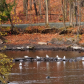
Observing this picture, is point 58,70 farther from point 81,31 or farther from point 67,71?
point 81,31

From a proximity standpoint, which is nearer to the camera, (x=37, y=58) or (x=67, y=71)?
(x=67, y=71)

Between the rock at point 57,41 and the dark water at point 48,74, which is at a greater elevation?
the dark water at point 48,74

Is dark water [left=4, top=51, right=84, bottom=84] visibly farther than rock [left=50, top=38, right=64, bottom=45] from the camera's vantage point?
No

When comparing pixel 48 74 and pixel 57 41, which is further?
pixel 57 41

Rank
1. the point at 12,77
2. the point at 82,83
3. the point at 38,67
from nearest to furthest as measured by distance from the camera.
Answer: the point at 82,83 → the point at 12,77 → the point at 38,67

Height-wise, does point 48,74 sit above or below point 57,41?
above

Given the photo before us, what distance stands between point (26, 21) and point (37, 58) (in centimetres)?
2678

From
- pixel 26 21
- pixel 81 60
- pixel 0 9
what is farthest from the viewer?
pixel 26 21

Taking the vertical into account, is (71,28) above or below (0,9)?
below

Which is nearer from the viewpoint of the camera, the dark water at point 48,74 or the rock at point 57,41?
the dark water at point 48,74

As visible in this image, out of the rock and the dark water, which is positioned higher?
the dark water

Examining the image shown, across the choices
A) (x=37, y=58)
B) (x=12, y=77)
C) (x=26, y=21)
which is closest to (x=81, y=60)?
(x=37, y=58)

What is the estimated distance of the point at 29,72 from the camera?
20203 mm

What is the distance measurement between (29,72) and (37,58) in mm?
6214
